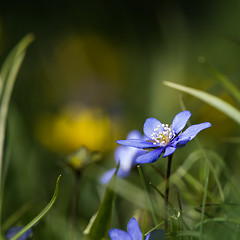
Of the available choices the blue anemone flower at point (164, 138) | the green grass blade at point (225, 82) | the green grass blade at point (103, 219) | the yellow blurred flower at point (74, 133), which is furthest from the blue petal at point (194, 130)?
the yellow blurred flower at point (74, 133)

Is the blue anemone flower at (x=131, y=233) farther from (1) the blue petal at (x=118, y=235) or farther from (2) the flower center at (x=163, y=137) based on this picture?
(2) the flower center at (x=163, y=137)

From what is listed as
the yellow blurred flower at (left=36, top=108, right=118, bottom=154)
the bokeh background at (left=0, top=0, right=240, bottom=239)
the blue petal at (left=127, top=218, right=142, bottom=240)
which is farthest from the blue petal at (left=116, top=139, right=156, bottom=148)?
the yellow blurred flower at (left=36, top=108, right=118, bottom=154)

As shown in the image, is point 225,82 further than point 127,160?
No

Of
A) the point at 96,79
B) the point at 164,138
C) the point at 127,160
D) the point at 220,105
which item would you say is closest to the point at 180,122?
the point at 164,138

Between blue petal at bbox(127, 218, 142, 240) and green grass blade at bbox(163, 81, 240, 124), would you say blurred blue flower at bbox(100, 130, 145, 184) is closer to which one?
green grass blade at bbox(163, 81, 240, 124)

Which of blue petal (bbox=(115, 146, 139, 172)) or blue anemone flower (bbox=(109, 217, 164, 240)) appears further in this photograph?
blue petal (bbox=(115, 146, 139, 172))

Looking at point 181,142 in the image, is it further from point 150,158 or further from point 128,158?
point 128,158
